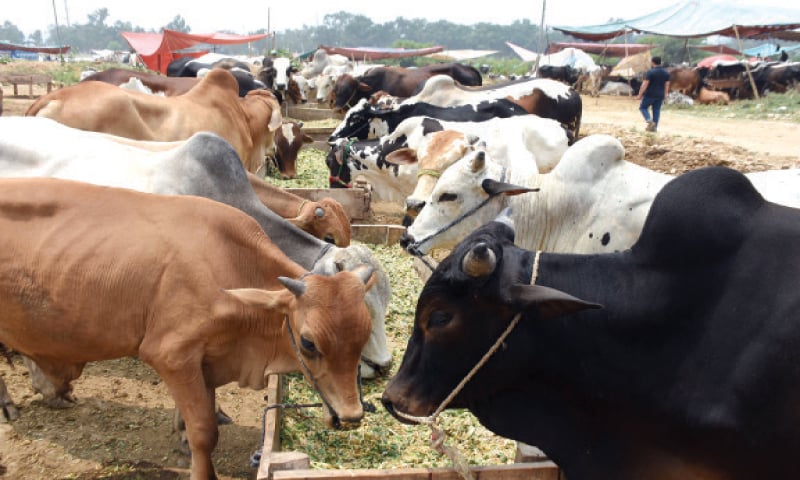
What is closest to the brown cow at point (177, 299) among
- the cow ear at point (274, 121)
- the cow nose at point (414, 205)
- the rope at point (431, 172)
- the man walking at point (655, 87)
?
the cow nose at point (414, 205)

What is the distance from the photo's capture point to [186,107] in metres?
7.06

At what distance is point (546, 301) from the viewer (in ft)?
6.59

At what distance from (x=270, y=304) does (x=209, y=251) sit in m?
0.47

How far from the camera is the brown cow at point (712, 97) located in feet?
86.7

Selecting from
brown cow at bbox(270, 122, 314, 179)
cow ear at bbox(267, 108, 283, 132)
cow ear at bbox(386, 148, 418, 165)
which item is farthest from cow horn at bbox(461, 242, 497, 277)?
brown cow at bbox(270, 122, 314, 179)

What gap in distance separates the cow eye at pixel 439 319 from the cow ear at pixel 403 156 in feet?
13.3

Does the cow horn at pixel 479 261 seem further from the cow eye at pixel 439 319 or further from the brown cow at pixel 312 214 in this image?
the brown cow at pixel 312 214

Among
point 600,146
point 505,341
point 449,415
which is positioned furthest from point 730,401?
point 600,146

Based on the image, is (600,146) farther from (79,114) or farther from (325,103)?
(325,103)

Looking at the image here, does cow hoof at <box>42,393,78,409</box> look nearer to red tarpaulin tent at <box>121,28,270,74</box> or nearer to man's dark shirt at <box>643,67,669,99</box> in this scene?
man's dark shirt at <box>643,67,669,99</box>

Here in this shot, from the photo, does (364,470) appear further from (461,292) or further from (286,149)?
(286,149)

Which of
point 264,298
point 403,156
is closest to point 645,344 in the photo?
point 264,298

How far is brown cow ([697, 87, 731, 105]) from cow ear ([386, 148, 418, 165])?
24.1 meters

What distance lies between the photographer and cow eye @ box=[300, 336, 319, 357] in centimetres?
297
